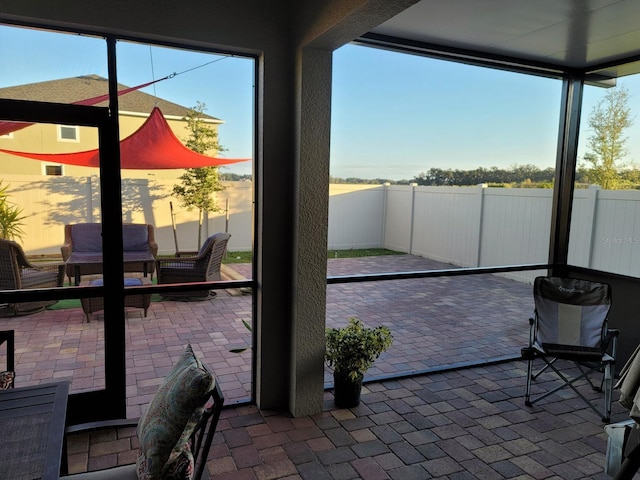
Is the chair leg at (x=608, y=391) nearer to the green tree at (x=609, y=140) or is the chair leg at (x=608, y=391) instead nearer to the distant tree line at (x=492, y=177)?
the green tree at (x=609, y=140)

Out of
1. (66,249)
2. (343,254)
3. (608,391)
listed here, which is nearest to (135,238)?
(66,249)

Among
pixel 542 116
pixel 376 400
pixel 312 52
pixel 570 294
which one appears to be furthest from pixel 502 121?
pixel 376 400

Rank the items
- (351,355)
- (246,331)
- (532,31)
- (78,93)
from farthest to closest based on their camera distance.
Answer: (246,331), (532,31), (351,355), (78,93)

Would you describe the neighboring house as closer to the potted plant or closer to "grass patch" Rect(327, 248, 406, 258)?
the potted plant

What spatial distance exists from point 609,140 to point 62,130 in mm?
4444

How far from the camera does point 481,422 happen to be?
315 cm

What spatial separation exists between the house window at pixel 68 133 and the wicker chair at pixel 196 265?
36.2 inches

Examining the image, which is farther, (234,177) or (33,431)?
(234,177)

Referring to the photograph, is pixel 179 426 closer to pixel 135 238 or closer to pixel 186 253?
pixel 135 238

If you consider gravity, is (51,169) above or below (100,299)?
above

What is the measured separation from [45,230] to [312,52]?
1.99m

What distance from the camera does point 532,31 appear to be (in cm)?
336

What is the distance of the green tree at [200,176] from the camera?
317 cm

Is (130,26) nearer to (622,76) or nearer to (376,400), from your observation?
(376,400)
